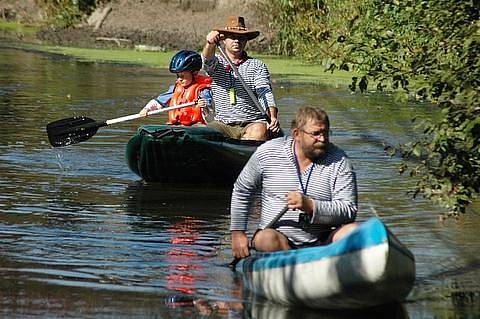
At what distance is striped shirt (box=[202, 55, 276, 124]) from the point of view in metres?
14.1

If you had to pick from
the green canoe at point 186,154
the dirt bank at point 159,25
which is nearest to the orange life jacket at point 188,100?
the green canoe at point 186,154

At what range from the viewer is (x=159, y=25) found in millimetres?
44375

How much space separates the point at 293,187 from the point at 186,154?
5.28m

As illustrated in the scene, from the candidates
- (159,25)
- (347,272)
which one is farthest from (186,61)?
(159,25)

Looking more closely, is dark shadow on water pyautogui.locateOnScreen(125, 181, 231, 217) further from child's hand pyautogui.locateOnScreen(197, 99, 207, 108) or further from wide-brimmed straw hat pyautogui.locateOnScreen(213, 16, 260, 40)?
wide-brimmed straw hat pyautogui.locateOnScreen(213, 16, 260, 40)

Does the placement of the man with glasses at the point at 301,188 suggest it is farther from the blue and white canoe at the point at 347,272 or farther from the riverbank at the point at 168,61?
the riverbank at the point at 168,61

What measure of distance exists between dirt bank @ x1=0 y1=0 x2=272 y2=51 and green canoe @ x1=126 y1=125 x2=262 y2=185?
2410cm

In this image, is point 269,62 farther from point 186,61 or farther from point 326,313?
point 326,313

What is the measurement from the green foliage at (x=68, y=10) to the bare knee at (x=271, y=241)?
38.9 m

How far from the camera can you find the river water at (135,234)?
9.02 metres

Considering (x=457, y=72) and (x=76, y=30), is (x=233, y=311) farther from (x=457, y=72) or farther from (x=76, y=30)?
(x=76, y=30)

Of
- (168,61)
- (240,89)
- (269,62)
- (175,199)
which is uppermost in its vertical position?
(240,89)

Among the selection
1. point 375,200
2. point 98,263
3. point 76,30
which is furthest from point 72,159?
point 76,30

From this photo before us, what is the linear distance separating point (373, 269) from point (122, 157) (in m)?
9.16
